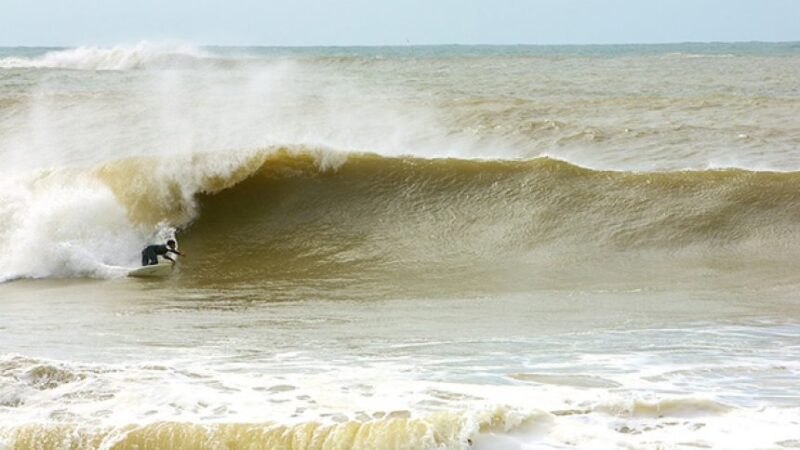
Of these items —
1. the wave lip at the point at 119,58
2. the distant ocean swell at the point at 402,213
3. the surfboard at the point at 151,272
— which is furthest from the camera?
the wave lip at the point at 119,58

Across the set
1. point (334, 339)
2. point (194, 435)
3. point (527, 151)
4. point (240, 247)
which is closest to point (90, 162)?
point (240, 247)

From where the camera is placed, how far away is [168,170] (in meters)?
11.6

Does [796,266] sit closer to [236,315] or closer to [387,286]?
[387,286]

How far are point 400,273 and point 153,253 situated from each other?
7.55 ft

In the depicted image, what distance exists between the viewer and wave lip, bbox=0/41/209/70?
127 ft

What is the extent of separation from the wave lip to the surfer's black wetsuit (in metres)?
28.9

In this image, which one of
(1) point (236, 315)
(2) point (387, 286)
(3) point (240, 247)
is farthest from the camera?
(3) point (240, 247)

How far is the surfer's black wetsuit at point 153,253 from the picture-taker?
31.7 feet

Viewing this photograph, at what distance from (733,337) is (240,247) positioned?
5.51 meters

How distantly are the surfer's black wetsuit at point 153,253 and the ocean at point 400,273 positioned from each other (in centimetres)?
30

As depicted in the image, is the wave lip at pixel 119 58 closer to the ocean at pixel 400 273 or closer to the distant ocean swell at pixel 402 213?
the ocean at pixel 400 273

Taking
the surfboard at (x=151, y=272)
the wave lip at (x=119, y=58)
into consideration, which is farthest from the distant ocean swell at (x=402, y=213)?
the wave lip at (x=119, y=58)

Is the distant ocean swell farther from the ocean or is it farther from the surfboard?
A: the surfboard

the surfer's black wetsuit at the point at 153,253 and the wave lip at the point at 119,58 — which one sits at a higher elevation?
the wave lip at the point at 119,58
